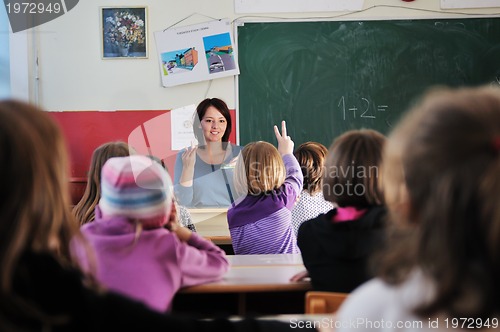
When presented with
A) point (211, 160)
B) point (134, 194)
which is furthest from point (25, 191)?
point (211, 160)

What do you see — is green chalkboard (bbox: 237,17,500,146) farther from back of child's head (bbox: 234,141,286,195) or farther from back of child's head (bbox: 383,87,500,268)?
back of child's head (bbox: 383,87,500,268)

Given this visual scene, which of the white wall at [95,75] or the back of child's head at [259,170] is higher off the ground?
the white wall at [95,75]

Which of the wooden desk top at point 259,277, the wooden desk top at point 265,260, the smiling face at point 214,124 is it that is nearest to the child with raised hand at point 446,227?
the wooden desk top at point 259,277

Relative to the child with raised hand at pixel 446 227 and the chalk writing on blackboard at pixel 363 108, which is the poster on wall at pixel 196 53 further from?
the child with raised hand at pixel 446 227

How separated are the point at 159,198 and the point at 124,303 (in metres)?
0.71

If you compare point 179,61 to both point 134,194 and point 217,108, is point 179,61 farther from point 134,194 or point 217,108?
point 134,194

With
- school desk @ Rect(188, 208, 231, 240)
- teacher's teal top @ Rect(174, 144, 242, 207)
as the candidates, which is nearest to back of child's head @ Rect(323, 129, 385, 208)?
teacher's teal top @ Rect(174, 144, 242, 207)

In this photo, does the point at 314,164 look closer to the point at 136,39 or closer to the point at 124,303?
the point at 136,39

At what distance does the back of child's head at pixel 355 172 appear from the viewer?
5.74 feet

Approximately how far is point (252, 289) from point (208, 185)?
2239 millimetres

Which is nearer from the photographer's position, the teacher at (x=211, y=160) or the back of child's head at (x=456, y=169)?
the back of child's head at (x=456, y=169)

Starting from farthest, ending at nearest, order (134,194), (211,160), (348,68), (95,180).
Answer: (348,68), (211,160), (95,180), (134,194)

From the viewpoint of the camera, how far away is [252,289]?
1.86 metres

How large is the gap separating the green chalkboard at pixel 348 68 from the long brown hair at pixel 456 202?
3.69 metres
